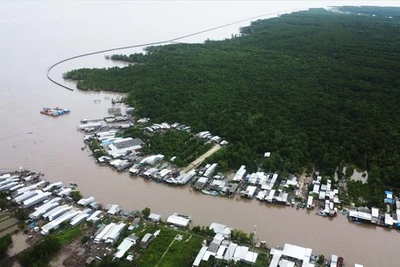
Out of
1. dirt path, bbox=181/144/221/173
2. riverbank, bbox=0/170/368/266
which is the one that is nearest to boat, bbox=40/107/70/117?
riverbank, bbox=0/170/368/266

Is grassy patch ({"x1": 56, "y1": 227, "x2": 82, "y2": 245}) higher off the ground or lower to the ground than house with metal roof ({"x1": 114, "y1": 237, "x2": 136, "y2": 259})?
higher

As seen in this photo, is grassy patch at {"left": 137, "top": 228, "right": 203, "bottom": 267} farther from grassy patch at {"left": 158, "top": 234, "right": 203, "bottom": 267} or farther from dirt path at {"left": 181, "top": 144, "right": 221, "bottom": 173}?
dirt path at {"left": 181, "top": 144, "right": 221, "bottom": 173}

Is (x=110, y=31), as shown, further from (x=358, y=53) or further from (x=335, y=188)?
(x=335, y=188)

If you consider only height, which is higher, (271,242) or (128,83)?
(128,83)

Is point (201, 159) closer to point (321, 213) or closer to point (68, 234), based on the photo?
point (321, 213)

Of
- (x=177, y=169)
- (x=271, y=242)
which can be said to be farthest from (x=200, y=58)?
(x=271, y=242)

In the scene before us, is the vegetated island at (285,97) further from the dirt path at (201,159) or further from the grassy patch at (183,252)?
the grassy patch at (183,252)

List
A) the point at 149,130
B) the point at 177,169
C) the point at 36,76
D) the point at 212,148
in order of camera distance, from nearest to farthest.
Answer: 1. the point at 177,169
2. the point at 212,148
3. the point at 149,130
4. the point at 36,76

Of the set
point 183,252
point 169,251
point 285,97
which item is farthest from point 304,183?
point 285,97
